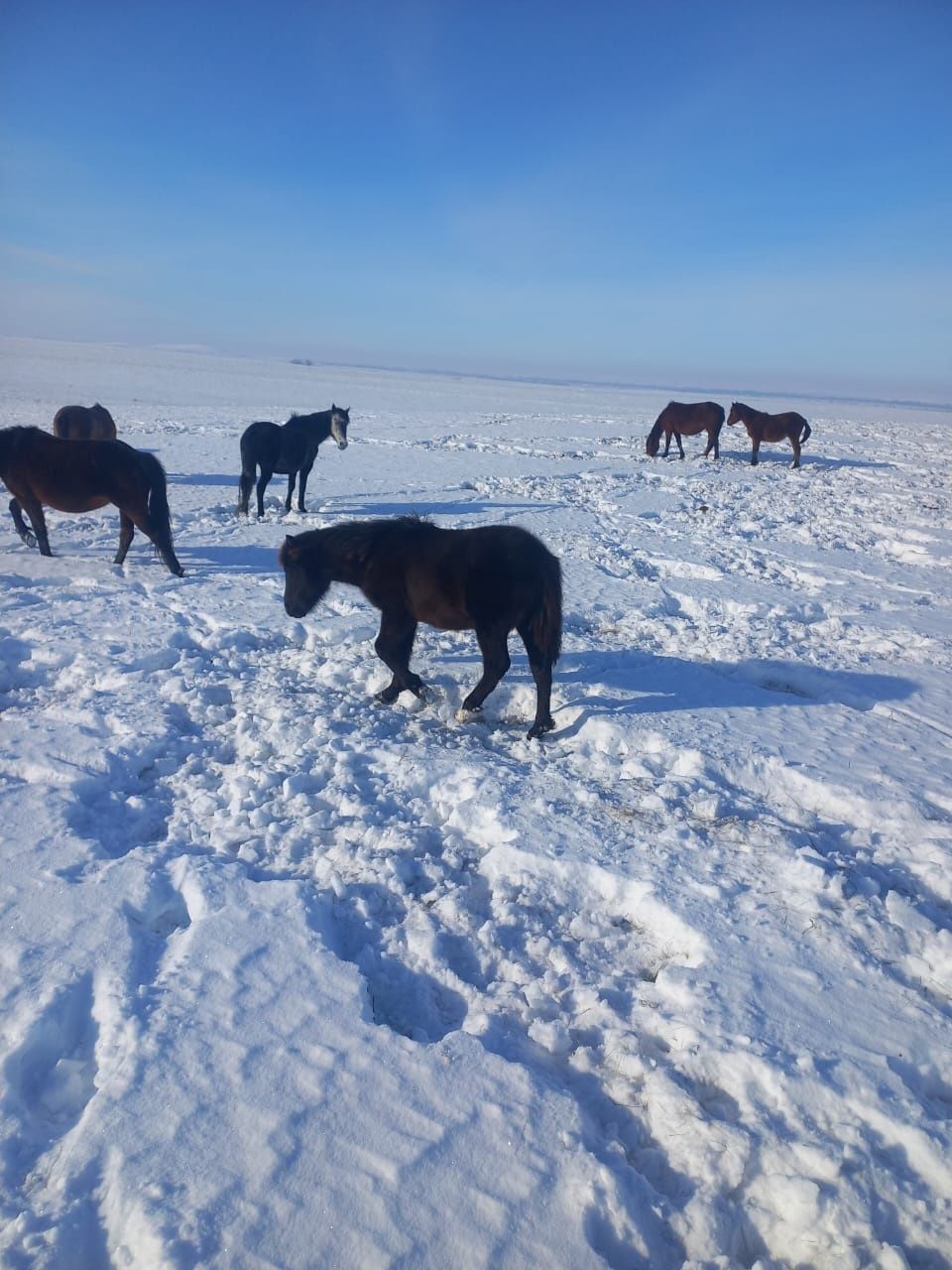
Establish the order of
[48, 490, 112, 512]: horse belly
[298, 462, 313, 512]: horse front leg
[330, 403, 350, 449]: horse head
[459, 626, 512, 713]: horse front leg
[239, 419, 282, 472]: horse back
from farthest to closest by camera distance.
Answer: [330, 403, 350, 449]: horse head < [298, 462, 313, 512]: horse front leg < [239, 419, 282, 472]: horse back < [48, 490, 112, 512]: horse belly < [459, 626, 512, 713]: horse front leg

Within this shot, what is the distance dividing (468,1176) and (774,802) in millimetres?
2891

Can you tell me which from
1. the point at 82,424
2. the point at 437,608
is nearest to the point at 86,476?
the point at 437,608

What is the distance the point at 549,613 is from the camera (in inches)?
191

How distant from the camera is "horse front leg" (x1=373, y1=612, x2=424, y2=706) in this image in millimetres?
5141

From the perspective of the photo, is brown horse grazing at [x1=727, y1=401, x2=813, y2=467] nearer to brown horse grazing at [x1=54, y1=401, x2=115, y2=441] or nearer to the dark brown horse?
brown horse grazing at [x1=54, y1=401, x2=115, y2=441]

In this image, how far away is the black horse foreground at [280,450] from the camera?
1102 cm

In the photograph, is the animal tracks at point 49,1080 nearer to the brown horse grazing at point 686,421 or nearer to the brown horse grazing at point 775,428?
the brown horse grazing at point 686,421

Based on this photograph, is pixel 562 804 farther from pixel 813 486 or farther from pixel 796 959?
pixel 813 486

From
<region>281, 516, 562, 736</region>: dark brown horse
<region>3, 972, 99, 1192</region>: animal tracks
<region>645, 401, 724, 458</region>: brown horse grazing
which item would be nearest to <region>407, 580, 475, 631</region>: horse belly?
<region>281, 516, 562, 736</region>: dark brown horse

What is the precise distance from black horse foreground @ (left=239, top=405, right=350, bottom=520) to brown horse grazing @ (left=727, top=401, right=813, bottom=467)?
45.0 feet

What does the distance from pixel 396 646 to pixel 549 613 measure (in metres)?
1.17

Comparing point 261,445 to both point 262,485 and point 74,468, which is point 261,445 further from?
point 74,468

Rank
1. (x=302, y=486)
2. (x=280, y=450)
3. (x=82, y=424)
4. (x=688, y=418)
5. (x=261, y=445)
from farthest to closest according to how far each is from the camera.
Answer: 1. (x=688, y=418)
2. (x=82, y=424)
3. (x=302, y=486)
4. (x=280, y=450)
5. (x=261, y=445)

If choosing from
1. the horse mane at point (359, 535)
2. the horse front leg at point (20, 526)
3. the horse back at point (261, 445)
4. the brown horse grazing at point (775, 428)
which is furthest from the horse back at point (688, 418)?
the horse mane at point (359, 535)
